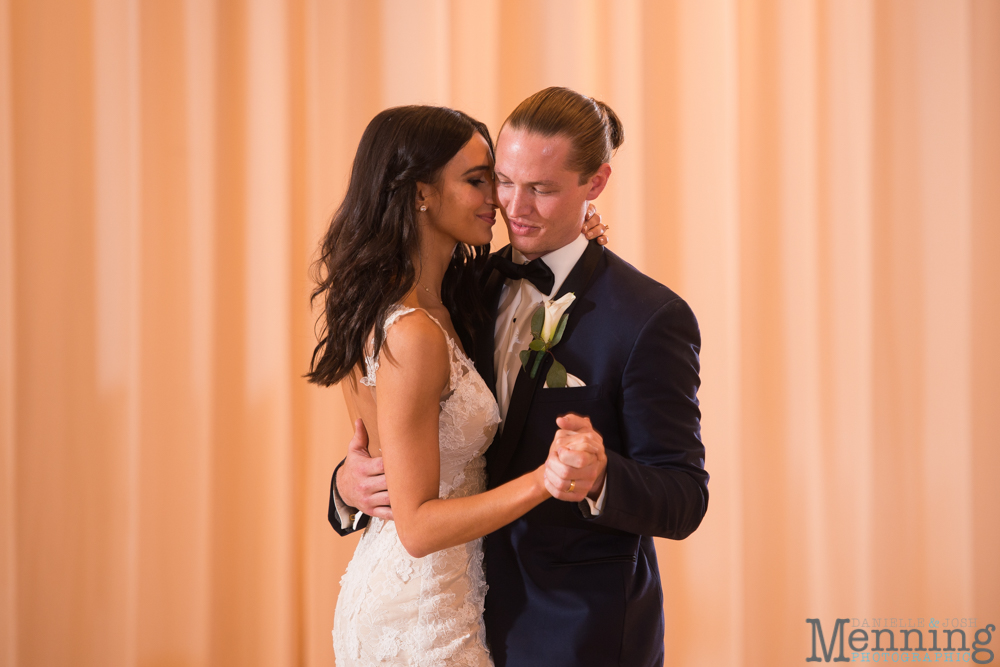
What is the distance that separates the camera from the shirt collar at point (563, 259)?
1.47 meters

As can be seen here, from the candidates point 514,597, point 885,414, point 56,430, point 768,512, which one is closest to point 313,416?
point 56,430

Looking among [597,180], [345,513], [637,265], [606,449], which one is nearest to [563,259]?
[597,180]

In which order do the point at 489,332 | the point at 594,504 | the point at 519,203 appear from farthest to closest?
the point at 489,332, the point at 519,203, the point at 594,504

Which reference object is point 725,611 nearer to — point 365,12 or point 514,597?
point 514,597

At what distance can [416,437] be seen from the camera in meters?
1.30

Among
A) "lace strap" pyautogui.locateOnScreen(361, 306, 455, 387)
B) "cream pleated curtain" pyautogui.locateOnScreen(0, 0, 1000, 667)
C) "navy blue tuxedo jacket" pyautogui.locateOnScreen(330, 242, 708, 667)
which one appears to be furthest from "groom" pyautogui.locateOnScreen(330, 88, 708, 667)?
"cream pleated curtain" pyautogui.locateOnScreen(0, 0, 1000, 667)

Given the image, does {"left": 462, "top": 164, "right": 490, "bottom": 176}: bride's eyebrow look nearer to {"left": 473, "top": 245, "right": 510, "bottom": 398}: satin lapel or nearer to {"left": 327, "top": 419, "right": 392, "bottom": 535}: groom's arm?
{"left": 473, "top": 245, "right": 510, "bottom": 398}: satin lapel

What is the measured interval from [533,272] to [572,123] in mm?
301

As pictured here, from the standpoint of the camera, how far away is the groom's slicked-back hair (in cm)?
141

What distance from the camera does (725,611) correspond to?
8.68ft

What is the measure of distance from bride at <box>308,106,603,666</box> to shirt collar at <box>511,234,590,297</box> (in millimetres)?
54

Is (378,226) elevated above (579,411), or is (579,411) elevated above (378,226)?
(378,226)

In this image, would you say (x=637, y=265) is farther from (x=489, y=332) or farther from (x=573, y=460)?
(x=573, y=460)

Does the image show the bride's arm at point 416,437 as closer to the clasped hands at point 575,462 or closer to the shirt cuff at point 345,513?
the clasped hands at point 575,462
